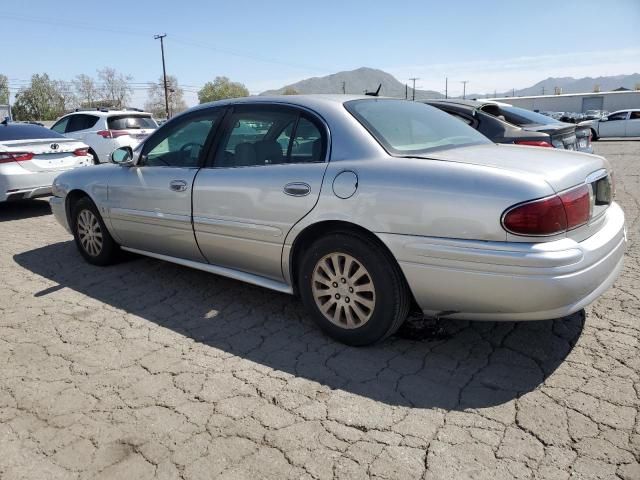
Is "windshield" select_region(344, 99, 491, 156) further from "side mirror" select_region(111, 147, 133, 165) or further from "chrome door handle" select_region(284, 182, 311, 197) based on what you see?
"side mirror" select_region(111, 147, 133, 165)

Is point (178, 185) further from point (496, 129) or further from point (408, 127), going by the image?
point (496, 129)

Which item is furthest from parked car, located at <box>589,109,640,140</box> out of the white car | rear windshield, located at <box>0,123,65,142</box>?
rear windshield, located at <box>0,123,65,142</box>

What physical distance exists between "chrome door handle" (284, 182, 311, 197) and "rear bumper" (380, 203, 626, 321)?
0.60 m

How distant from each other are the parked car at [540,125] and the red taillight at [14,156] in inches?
253

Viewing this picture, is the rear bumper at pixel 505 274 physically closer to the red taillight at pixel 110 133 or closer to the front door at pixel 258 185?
the front door at pixel 258 185

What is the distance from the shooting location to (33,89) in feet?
250

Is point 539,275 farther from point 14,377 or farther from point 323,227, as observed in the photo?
point 14,377

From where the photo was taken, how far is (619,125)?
23688mm

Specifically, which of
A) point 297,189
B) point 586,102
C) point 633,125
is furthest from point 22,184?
point 586,102

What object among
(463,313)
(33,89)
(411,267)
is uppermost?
(33,89)

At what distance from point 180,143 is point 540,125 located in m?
5.19

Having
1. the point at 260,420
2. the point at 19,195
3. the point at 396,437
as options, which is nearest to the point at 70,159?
the point at 19,195

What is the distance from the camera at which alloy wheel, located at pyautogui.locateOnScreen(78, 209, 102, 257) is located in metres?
4.87

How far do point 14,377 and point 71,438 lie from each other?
846 mm
